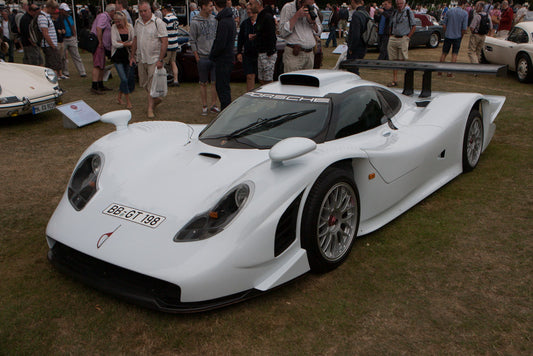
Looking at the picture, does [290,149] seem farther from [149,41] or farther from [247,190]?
[149,41]

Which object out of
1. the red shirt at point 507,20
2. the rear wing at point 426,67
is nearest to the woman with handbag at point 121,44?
the rear wing at point 426,67

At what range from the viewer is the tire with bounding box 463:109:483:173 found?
4.80 metres

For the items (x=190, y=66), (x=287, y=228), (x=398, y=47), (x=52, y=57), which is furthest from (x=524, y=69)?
(x=52, y=57)

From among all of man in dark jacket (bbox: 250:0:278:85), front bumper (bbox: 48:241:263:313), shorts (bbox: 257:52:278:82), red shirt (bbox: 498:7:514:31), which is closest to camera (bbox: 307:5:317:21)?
man in dark jacket (bbox: 250:0:278:85)

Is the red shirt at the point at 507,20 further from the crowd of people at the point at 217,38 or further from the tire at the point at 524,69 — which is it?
the tire at the point at 524,69

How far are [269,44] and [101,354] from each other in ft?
18.0

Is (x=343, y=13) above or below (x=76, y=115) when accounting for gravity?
above

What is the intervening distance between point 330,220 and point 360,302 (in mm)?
576

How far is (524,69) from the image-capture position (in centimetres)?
1027

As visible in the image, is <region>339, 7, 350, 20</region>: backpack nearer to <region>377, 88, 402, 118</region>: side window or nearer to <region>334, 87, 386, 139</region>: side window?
<region>377, 88, 402, 118</region>: side window

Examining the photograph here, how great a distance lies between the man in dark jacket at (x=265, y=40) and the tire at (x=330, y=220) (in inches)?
165

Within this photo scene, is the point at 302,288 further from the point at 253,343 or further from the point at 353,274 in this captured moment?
the point at 253,343

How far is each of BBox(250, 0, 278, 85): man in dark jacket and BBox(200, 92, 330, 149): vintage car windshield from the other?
323cm

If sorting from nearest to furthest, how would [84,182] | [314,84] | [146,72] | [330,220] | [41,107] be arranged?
[330,220] < [84,182] < [314,84] < [41,107] < [146,72]
